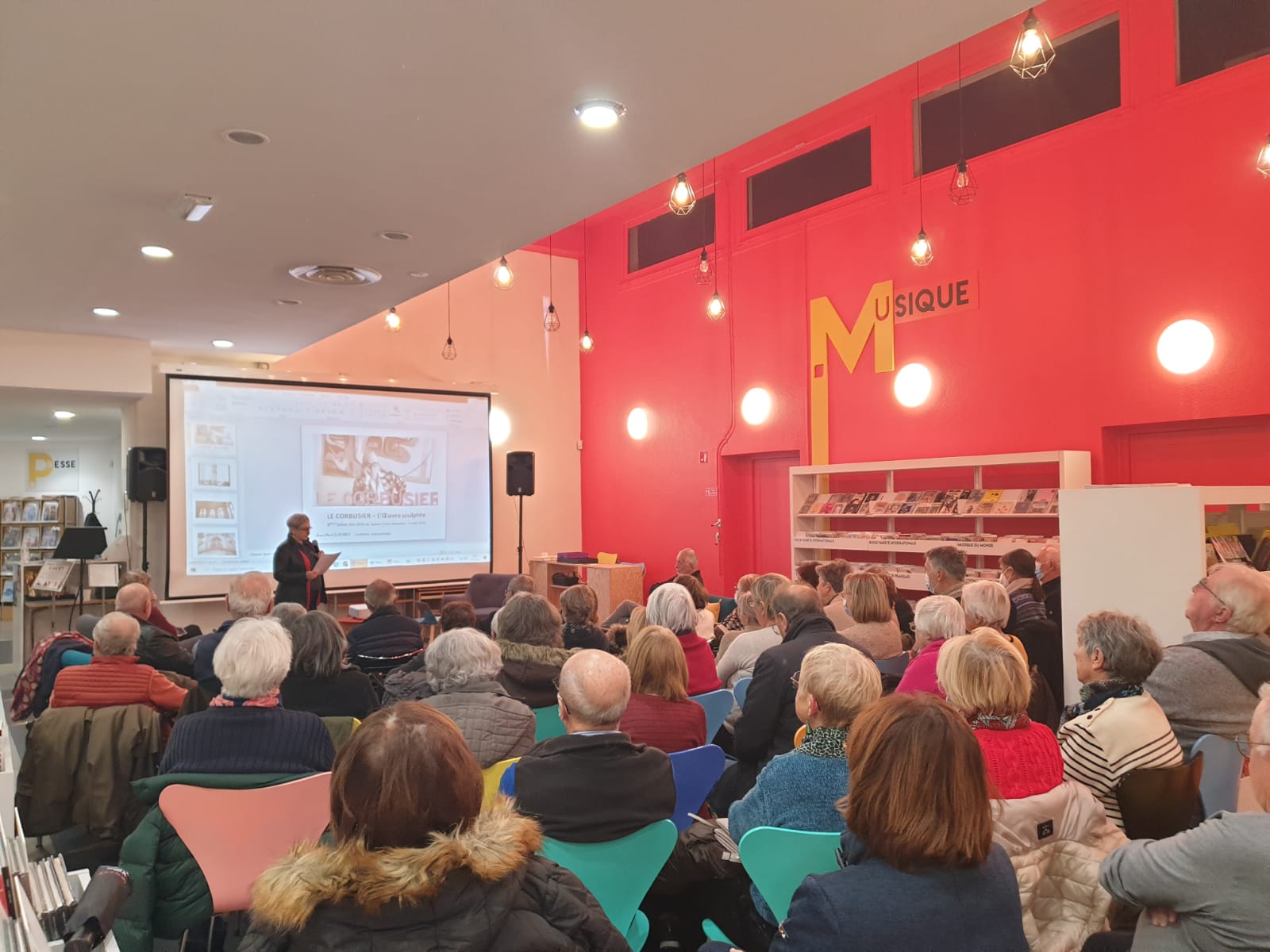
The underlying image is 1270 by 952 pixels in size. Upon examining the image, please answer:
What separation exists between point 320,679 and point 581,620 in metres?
1.38

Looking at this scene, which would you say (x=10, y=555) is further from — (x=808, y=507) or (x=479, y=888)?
(x=479, y=888)

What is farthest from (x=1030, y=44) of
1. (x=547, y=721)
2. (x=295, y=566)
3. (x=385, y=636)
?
(x=295, y=566)

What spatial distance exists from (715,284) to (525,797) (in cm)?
774

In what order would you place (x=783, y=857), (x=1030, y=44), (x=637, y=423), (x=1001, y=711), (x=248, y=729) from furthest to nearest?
1. (x=637, y=423)
2. (x=1030, y=44)
3. (x=248, y=729)
4. (x=1001, y=711)
5. (x=783, y=857)

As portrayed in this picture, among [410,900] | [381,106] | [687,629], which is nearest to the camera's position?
[410,900]

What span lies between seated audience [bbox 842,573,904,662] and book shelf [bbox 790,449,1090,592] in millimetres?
2611

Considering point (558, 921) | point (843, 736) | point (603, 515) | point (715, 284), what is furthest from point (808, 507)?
point (558, 921)

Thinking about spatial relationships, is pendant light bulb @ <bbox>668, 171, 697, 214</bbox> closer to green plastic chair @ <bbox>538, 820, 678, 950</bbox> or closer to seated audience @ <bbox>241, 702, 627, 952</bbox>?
green plastic chair @ <bbox>538, 820, 678, 950</bbox>

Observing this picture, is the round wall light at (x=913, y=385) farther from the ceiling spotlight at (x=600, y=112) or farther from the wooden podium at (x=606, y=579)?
the ceiling spotlight at (x=600, y=112)

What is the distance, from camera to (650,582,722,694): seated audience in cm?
372

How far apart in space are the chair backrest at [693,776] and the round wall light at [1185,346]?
474 centimetres

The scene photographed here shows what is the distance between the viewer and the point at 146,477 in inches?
312

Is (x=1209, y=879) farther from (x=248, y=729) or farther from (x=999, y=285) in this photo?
(x=999, y=285)

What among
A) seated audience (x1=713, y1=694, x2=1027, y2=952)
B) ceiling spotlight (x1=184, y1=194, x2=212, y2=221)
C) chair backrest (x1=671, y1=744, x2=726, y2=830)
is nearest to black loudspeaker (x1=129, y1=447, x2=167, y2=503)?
ceiling spotlight (x1=184, y1=194, x2=212, y2=221)
